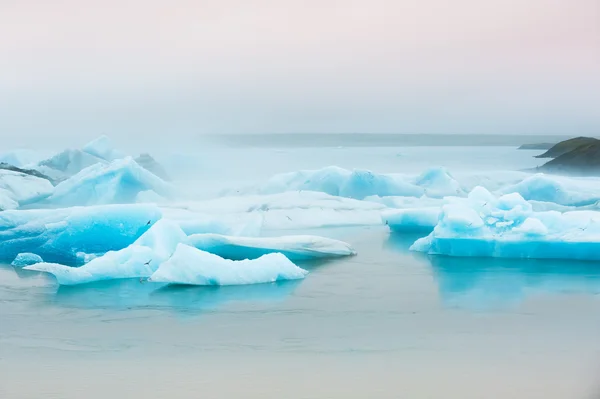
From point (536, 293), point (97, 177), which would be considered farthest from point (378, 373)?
point (97, 177)

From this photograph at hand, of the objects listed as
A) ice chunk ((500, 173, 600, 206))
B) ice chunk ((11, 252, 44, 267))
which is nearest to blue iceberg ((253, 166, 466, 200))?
ice chunk ((500, 173, 600, 206))

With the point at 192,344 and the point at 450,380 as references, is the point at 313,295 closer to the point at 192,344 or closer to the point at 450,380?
the point at 192,344

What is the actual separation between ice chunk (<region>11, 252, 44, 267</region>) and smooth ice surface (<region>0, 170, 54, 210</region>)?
460 cm

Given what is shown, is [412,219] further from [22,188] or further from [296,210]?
[22,188]

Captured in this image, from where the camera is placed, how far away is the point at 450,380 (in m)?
5.37

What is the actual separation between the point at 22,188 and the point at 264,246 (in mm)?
6837

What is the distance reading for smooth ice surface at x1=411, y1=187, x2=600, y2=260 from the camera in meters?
9.37

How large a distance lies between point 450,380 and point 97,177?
30.4 ft

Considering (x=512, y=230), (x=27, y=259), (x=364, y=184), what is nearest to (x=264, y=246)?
(x=27, y=259)

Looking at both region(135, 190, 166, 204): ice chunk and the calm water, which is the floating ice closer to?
region(135, 190, 166, 204): ice chunk

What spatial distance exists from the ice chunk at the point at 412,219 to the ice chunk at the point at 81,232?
3.83 m

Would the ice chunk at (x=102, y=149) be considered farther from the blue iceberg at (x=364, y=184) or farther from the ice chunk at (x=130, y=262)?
the ice chunk at (x=130, y=262)

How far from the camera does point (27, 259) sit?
949 centimetres

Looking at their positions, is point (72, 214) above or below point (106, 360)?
above
